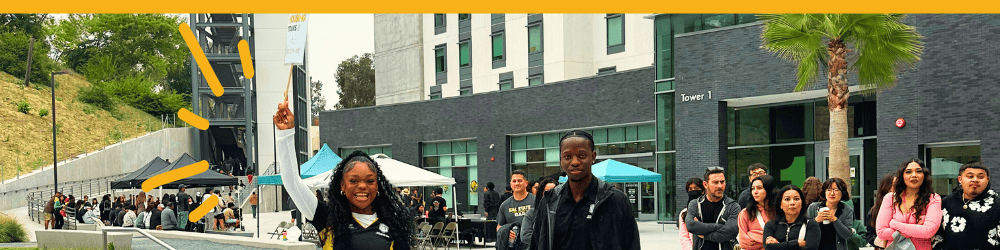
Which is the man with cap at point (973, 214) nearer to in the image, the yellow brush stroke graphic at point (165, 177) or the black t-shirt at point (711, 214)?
the black t-shirt at point (711, 214)

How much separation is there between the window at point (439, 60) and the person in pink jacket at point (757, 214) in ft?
130

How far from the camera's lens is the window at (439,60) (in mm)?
46938

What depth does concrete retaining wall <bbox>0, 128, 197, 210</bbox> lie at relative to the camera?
46188 millimetres

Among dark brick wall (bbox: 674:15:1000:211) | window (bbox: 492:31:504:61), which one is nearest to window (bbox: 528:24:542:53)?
window (bbox: 492:31:504:61)

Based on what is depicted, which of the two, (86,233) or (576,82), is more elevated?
(576,82)

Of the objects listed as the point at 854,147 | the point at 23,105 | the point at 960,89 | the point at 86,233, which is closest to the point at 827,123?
the point at 854,147

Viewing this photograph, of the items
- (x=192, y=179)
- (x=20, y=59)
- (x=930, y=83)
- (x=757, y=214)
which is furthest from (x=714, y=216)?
(x=20, y=59)

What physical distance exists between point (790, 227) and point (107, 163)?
183ft

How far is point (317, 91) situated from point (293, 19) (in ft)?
298

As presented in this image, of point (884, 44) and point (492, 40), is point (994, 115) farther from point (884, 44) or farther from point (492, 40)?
point (492, 40)

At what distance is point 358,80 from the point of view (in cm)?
8125

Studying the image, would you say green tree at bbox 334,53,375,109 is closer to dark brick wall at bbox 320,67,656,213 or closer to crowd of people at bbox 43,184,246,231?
dark brick wall at bbox 320,67,656,213

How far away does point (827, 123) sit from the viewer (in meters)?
25.5

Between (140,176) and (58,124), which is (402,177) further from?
(58,124)
